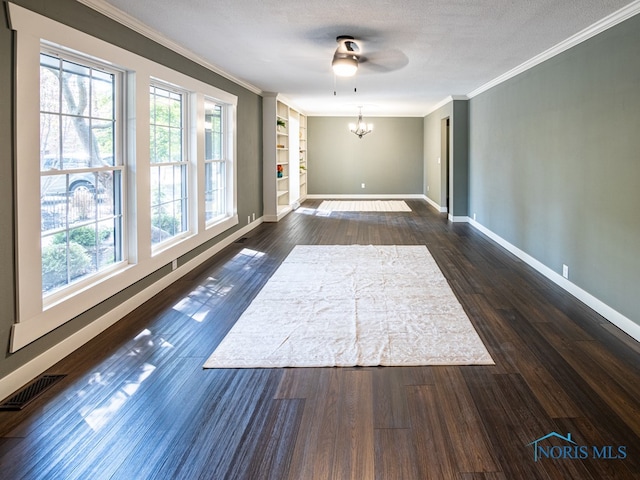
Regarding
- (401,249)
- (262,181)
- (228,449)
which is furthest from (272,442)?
(262,181)

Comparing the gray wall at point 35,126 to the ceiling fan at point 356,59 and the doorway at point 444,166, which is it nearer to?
the ceiling fan at point 356,59

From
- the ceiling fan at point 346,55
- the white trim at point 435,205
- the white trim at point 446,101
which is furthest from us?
the white trim at point 435,205

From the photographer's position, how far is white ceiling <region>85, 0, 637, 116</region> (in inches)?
142

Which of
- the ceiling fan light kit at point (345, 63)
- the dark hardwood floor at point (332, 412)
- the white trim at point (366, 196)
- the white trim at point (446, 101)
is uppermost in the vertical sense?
the white trim at point (446, 101)

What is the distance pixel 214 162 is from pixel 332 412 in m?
4.86

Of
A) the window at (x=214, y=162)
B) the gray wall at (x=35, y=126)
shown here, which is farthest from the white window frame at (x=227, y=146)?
the gray wall at (x=35, y=126)

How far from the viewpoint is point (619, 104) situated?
146 inches

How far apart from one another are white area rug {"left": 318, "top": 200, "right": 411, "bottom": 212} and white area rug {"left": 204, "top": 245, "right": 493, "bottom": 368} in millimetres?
5653

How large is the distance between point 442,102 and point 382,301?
7.18 m

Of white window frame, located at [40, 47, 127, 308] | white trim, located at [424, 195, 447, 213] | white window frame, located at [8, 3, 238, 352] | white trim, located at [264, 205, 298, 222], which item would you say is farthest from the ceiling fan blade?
white trim, located at [424, 195, 447, 213]

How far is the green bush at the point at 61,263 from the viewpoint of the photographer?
10.2ft

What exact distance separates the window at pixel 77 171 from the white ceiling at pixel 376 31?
0.59 meters

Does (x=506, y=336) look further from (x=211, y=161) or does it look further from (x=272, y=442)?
(x=211, y=161)

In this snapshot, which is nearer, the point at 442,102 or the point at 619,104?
the point at 619,104
